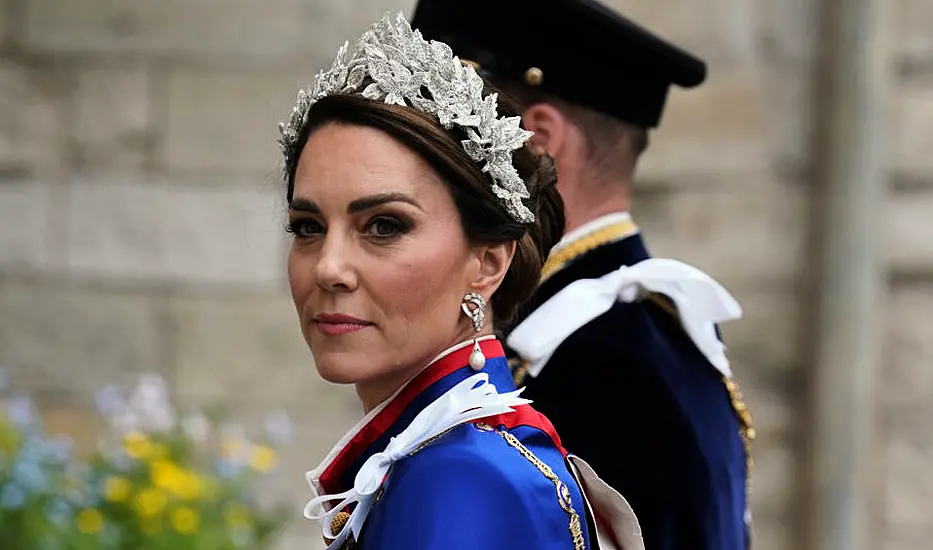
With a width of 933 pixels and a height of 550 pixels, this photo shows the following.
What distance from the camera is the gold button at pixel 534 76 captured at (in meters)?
1.96

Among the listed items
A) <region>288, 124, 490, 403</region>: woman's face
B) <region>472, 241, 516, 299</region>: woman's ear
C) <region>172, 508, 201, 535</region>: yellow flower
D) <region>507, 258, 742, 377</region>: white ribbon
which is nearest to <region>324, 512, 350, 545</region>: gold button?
<region>288, 124, 490, 403</region>: woman's face

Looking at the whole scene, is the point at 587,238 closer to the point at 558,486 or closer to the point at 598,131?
the point at 598,131

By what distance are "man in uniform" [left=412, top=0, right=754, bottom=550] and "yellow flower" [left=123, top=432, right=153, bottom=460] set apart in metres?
1.25

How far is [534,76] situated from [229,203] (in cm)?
173

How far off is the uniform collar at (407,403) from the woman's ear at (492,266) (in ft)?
0.19

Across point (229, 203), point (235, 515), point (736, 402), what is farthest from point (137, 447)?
point (736, 402)

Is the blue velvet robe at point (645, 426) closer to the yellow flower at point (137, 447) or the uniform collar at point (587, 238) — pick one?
the uniform collar at point (587, 238)

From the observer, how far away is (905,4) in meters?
3.52

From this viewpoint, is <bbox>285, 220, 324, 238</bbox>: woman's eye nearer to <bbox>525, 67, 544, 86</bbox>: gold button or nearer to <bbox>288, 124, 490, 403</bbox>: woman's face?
<bbox>288, 124, 490, 403</bbox>: woman's face

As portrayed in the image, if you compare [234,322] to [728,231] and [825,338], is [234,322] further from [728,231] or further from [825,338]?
[825,338]

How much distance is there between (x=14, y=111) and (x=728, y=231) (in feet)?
6.52

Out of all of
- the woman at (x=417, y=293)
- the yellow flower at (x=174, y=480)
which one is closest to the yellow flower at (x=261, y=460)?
the yellow flower at (x=174, y=480)

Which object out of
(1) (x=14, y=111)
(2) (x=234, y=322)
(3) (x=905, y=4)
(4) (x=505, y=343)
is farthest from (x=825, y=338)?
(1) (x=14, y=111)

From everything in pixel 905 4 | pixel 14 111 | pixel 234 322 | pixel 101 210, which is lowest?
pixel 234 322
